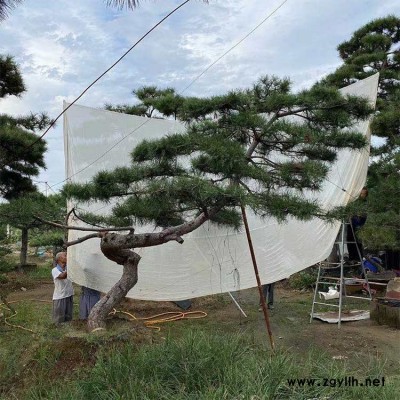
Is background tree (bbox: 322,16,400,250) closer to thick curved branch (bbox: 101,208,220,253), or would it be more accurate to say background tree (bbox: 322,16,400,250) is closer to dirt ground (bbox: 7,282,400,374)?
dirt ground (bbox: 7,282,400,374)

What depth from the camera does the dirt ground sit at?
3.96 m

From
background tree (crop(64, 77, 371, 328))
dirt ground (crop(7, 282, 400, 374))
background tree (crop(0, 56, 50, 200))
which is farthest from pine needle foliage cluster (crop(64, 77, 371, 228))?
background tree (crop(0, 56, 50, 200))

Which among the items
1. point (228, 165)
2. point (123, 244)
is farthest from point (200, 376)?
point (123, 244)

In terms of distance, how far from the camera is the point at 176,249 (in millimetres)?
4891

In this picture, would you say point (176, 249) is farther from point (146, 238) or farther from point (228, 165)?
point (228, 165)

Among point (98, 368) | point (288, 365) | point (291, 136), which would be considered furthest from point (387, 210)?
point (98, 368)

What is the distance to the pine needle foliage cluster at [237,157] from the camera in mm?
2848

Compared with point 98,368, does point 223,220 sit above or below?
above

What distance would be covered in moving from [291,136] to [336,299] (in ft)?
12.1

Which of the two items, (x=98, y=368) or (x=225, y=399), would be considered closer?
(x=225, y=399)

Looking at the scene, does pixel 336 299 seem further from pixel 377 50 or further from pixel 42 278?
pixel 42 278

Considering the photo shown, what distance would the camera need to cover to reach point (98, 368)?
2.51m

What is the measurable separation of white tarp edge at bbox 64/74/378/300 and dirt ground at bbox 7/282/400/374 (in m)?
0.54

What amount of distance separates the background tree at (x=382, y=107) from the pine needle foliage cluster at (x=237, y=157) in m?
1.40
